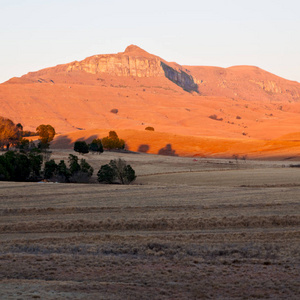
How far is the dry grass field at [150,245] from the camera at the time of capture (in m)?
11.5

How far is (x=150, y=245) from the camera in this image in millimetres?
16672

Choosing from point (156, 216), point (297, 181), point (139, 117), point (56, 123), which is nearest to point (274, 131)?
point (139, 117)

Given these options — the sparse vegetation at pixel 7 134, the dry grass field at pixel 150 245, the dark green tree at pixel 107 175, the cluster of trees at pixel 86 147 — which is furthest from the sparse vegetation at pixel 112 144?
the dry grass field at pixel 150 245

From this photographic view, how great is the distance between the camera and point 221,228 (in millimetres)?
21203

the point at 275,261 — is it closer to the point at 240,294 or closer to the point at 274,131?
the point at 240,294

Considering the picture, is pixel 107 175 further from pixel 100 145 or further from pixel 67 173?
pixel 100 145

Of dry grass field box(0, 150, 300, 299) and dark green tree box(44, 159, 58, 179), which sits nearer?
dry grass field box(0, 150, 300, 299)

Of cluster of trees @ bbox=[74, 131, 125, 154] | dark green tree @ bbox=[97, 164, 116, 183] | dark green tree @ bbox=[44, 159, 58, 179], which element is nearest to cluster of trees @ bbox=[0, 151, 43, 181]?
dark green tree @ bbox=[44, 159, 58, 179]

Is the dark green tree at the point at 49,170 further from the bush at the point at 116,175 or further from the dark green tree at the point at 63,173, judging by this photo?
the bush at the point at 116,175

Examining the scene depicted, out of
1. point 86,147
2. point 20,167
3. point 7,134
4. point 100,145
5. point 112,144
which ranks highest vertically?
point 7,134

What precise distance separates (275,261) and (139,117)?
17735cm

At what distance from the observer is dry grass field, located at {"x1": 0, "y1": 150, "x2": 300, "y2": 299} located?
1148 centimetres

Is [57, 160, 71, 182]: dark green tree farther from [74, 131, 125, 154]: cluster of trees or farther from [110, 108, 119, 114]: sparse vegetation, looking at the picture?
[110, 108, 119, 114]: sparse vegetation

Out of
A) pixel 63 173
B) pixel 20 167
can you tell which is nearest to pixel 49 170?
pixel 63 173
